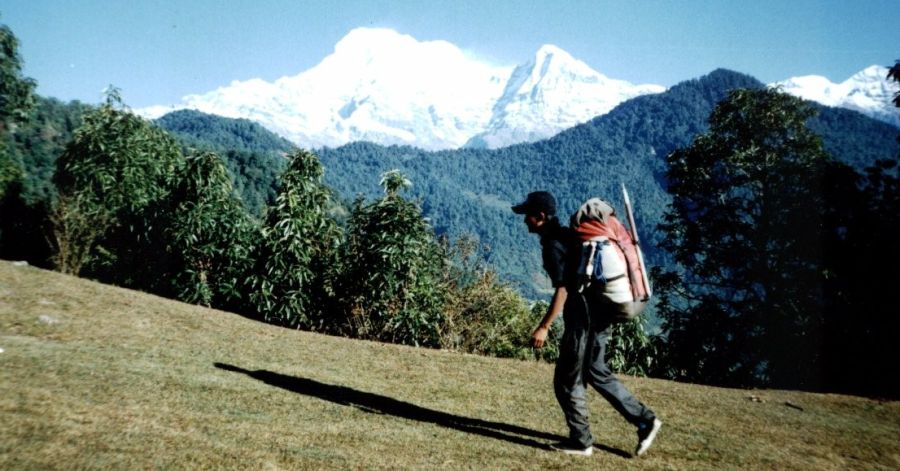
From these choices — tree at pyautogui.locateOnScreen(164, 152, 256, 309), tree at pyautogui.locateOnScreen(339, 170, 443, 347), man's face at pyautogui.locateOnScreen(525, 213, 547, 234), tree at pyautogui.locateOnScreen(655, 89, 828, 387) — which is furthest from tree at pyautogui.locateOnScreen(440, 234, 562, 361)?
tree at pyautogui.locateOnScreen(655, 89, 828, 387)

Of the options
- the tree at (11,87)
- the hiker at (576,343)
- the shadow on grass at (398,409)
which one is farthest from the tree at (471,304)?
the tree at (11,87)

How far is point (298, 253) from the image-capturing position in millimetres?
13164

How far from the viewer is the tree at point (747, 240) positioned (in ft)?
72.1

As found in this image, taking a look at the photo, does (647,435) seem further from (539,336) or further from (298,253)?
(298,253)

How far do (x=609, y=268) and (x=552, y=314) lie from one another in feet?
2.18

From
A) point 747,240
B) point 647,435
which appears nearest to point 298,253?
point 647,435

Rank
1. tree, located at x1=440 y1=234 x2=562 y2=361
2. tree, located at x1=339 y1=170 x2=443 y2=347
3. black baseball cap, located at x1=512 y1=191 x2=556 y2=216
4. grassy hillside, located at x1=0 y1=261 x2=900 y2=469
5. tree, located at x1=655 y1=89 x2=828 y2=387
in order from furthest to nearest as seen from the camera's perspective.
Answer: tree, located at x1=655 y1=89 x2=828 y2=387 → tree, located at x1=440 y1=234 x2=562 y2=361 → tree, located at x1=339 y1=170 x2=443 y2=347 → black baseball cap, located at x1=512 y1=191 x2=556 y2=216 → grassy hillside, located at x1=0 y1=261 x2=900 y2=469

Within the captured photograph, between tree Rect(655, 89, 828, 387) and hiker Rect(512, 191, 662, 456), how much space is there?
58.9ft

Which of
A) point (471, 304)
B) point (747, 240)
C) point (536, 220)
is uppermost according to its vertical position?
point (747, 240)

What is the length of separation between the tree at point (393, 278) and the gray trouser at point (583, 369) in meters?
7.51

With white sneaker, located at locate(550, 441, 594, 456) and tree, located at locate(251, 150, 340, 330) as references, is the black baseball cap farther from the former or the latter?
tree, located at locate(251, 150, 340, 330)

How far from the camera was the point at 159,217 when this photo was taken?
1449 cm

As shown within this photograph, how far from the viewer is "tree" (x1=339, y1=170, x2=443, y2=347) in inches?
487

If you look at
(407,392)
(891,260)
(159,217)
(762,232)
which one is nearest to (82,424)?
(407,392)
